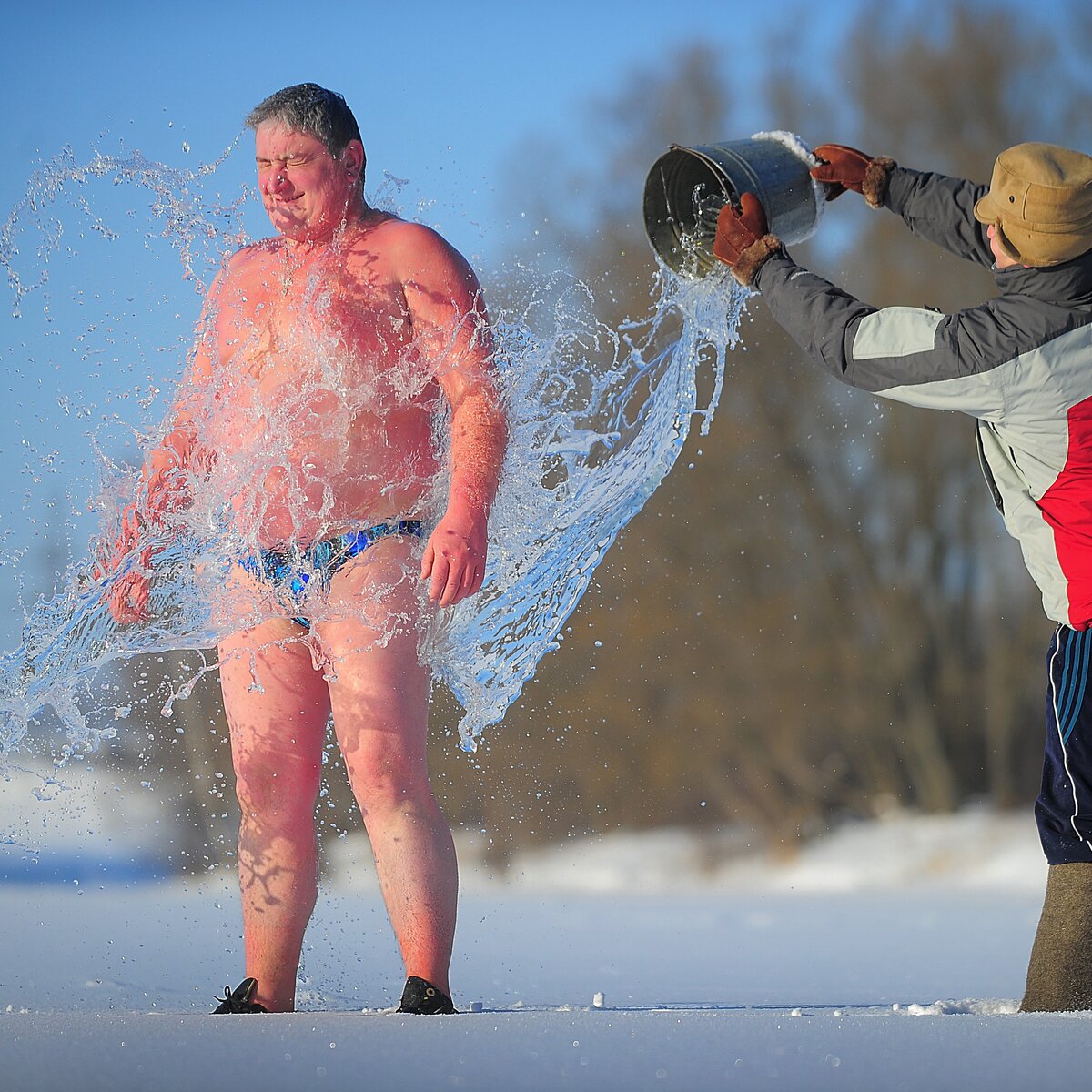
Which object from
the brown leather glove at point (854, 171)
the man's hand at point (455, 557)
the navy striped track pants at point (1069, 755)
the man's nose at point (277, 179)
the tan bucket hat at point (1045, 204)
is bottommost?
the navy striped track pants at point (1069, 755)

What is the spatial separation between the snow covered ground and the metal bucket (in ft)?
3.88

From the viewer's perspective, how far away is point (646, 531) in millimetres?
8094

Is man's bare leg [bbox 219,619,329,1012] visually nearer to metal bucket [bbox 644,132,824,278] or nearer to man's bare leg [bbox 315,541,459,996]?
man's bare leg [bbox 315,541,459,996]

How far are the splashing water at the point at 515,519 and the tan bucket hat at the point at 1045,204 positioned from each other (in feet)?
2.09

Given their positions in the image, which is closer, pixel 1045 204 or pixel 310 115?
pixel 1045 204

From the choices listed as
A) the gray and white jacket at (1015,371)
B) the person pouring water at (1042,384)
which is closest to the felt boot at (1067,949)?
the person pouring water at (1042,384)

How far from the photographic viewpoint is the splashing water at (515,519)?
200cm

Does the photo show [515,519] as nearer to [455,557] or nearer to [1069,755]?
[455,557]

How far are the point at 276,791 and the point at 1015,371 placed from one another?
1162 millimetres

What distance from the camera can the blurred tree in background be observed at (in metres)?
7.90

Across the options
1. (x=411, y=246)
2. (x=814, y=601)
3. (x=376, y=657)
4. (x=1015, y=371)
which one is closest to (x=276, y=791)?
(x=376, y=657)

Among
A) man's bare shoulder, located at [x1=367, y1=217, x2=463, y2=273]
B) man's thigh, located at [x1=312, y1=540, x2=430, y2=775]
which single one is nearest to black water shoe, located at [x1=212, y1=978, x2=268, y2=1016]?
man's thigh, located at [x1=312, y1=540, x2=430, y2=775]

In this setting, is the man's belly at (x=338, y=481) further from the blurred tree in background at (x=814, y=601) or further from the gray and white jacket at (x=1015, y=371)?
the blurred tree in background at (x=814, y=601)

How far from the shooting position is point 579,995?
254cm
